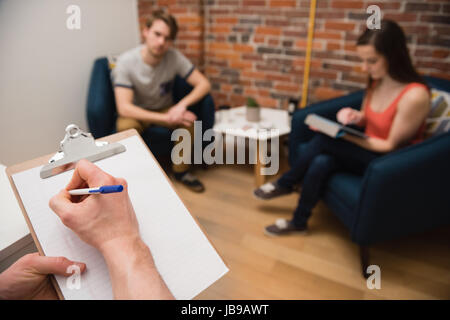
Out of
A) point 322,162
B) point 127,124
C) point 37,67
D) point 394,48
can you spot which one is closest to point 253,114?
point 322,162

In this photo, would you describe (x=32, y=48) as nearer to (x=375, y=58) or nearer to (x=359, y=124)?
(x=375, y=58)

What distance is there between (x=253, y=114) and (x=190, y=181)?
697 mm

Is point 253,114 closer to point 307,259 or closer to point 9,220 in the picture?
point 307,259

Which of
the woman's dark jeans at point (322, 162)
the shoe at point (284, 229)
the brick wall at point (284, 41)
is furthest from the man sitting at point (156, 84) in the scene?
the woman's dark jeans at point (322, 162)

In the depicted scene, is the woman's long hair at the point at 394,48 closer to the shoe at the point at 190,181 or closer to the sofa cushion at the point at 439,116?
the sofa cushion at the point at 439,116

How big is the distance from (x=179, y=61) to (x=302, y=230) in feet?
4.82

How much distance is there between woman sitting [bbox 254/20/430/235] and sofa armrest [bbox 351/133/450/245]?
21 cm

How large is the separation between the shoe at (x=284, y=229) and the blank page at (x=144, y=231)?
1.23 m

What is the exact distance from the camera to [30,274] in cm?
50

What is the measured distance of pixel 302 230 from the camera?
5.78 feet

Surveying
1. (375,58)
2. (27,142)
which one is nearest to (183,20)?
(375,58)

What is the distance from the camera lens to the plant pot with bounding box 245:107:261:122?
225 centimetres

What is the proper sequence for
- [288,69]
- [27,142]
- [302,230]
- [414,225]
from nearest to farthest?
[27,142] < [414,225] < [302,230] < [288,69]

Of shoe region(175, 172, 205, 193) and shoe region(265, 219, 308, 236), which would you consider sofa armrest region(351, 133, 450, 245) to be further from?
shoe region(175, 172, 205, 193)
